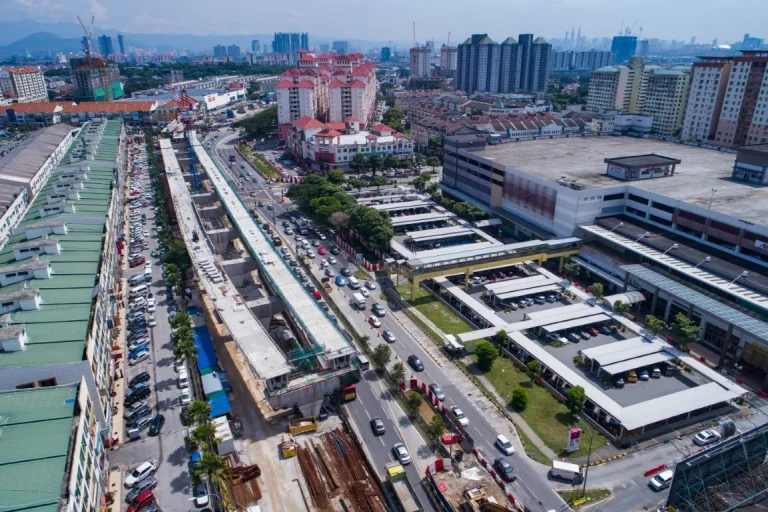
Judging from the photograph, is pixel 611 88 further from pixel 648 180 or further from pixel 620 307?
pixel 620 307

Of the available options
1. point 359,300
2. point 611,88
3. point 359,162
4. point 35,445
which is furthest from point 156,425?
point 611,88

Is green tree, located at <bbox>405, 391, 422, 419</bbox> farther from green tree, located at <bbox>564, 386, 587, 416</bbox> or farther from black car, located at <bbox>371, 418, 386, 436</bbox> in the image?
green tree, located at <bbox>564, 386, 587, 416</bbox>

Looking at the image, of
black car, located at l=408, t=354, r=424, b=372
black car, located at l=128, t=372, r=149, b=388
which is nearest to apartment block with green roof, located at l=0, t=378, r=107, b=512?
black car, located at l=128, t=372, r=149, b=388

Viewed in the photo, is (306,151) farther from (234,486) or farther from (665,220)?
(234,486)

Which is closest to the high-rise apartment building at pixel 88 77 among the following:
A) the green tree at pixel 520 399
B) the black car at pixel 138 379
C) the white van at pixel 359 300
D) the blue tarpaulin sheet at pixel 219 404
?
the white van at pixel 359 300

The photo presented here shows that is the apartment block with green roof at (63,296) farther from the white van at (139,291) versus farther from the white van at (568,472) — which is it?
the white van at (568,472)

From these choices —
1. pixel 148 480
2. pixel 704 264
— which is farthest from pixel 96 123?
pixel 704 264
